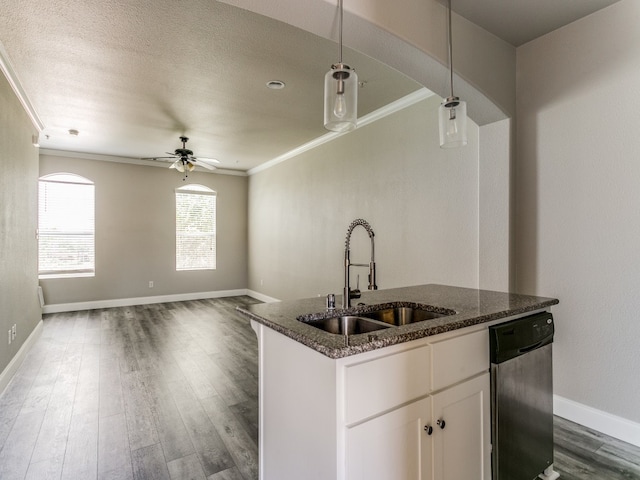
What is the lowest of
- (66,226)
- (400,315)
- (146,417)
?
(146,417)

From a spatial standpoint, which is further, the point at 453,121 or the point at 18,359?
Result: the point at 18,359

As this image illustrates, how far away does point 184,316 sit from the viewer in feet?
18.8

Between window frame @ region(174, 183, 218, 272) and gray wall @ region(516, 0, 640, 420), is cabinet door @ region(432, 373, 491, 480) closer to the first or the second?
gray wall @ region(516, 0, 640, 420)

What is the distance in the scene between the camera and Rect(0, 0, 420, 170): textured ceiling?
2320 millimetres

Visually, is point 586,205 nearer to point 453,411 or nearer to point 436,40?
point 436,40

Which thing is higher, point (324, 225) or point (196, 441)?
point (324, 225)

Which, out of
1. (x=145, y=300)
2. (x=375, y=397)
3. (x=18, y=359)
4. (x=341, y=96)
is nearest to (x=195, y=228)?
(x=145, y=300)

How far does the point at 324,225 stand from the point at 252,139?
1.68 metres

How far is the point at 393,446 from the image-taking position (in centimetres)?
127

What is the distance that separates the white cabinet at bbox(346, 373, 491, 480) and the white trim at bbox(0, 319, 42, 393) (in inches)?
133

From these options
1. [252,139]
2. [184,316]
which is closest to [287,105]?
[252,139]

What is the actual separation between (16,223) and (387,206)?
12.8 ft

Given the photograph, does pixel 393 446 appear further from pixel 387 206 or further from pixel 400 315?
pixel 387 206

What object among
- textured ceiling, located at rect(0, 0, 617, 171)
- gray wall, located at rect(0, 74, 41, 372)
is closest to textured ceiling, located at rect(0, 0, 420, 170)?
textured ceiling, located at rect(0, 0, 617, 171)
